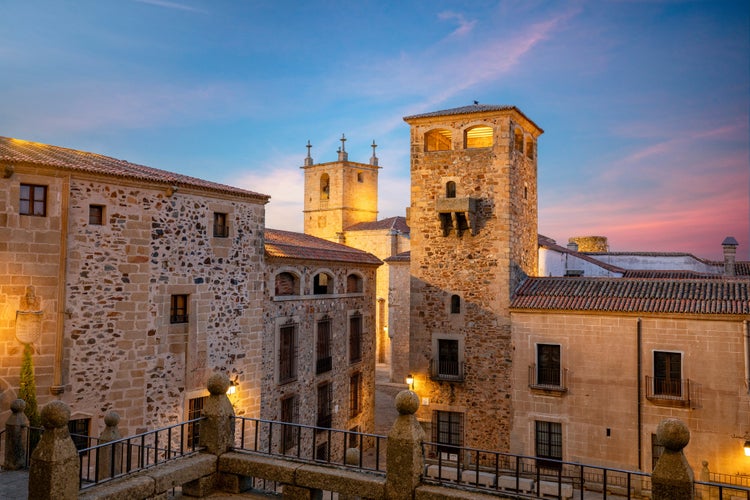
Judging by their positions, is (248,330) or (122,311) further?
(248,330)

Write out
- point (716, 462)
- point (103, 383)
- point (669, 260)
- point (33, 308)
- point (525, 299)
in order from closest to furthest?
point (33, 308) → point (103, 383) → point (716, 462) → point (525, 299) → point (669, 260)

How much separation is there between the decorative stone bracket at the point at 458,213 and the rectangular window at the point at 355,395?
24.6 ft

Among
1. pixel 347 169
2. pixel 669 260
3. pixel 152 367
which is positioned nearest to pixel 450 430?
pixel 152 367

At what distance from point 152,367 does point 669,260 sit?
2681 cm

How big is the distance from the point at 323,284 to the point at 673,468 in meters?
16.1

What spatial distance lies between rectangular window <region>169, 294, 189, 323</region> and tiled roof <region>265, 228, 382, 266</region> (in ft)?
10.4

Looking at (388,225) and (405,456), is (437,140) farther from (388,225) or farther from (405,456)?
(388,225)

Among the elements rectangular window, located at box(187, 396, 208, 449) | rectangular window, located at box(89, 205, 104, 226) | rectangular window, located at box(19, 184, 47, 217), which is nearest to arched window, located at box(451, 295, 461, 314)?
rectangular window, located at box(187, 396, 208, 449)

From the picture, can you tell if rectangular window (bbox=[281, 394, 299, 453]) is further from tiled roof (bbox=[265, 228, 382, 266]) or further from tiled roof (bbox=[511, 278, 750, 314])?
tiled roof (bbox=[511, 278, 750, 314])

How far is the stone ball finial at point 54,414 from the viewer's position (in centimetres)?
643

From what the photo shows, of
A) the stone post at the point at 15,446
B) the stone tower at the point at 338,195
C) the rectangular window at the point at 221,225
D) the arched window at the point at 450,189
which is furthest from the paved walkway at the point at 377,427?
the stone tower at the point at 338,195

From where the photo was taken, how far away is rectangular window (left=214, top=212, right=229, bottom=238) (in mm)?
16344

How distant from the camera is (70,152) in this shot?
15.4 m

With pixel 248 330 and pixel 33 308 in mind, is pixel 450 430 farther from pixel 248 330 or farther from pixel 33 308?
pixel 33 308
